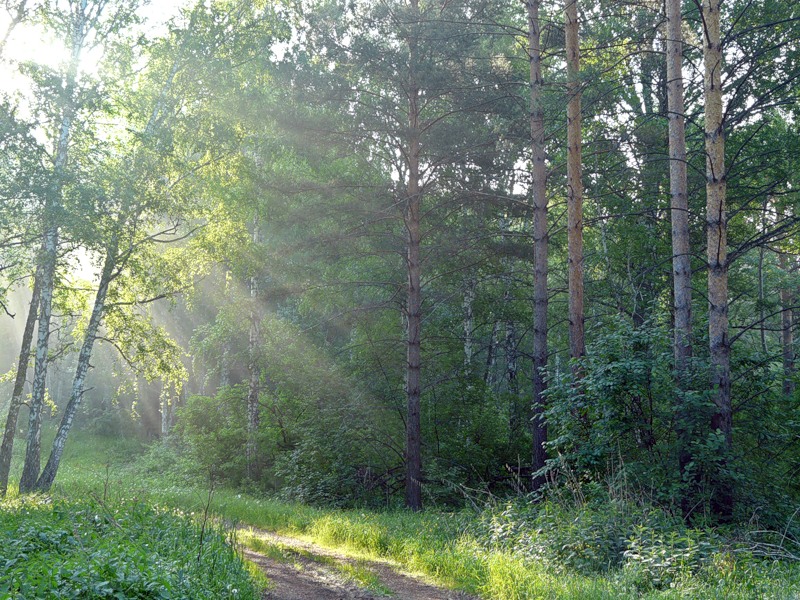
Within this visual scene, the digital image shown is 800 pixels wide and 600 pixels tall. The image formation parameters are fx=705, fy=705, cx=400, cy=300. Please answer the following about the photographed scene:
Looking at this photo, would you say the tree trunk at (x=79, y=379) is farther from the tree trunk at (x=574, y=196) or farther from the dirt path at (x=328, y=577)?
the tree trunk at (x=574, y=196)

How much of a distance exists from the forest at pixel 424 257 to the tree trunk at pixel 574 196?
0.05 m

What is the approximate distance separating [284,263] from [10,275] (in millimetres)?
5888

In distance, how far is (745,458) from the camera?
437 inches

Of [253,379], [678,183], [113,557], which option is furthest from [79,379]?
[678,183]

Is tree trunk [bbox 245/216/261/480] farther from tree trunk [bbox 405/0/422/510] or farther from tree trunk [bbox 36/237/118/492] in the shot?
tree trunk [bbox 405/0/422/510]

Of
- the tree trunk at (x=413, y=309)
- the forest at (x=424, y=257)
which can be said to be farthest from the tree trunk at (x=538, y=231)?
the tree trunk at (x=413, y=309)

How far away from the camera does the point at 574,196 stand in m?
13.9

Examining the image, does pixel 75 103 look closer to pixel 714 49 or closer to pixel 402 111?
pixel 402 111

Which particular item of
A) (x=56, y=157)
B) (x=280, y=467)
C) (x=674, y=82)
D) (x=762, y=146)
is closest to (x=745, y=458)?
(x=674, y=82)

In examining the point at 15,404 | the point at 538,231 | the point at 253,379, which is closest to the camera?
the point at 538,231

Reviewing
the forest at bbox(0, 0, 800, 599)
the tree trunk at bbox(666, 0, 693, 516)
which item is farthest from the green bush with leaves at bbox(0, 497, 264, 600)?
the tree trunk at bbox(666, 0, 693, 516)

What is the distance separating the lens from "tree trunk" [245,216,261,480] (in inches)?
714

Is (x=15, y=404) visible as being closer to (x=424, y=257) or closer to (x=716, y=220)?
(x=424, y=257)

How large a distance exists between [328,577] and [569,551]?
296cm
